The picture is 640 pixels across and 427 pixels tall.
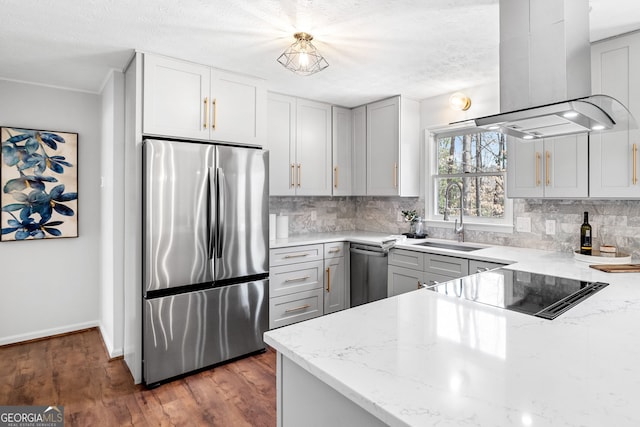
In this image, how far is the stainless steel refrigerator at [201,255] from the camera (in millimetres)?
2543

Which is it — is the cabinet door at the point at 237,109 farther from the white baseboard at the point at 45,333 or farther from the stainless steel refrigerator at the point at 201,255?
the white baseboard at the point at 45,333

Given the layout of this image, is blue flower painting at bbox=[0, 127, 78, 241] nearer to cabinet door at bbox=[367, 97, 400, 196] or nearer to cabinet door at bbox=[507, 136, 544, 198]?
cabinet door at bbox=[367, 97, 400, 196]

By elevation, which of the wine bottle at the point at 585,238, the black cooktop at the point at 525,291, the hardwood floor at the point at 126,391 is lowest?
the hardwood floor at the point at 126,391

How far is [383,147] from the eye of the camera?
3.88m

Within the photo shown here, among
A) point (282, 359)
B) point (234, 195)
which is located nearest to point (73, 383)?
point (234, 195)

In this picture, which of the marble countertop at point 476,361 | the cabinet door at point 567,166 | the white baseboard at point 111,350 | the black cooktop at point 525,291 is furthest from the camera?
the white baseboard at point 111,350

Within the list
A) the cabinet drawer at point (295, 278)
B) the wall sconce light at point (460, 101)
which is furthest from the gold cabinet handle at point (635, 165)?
the cabinet drawer at point (295, 278)

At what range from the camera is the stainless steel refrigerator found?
8.34 feet

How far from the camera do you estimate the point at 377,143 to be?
13.0 feet

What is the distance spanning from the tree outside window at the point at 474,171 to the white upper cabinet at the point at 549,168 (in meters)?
0.47

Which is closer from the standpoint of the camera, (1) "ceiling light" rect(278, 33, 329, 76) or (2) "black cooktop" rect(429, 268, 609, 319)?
(2) "black cooktop" rect(429, 268, 609, 319)

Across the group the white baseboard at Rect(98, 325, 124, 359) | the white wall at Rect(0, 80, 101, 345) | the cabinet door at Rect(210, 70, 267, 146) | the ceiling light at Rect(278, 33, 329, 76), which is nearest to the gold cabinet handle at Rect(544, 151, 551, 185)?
the ceiling light at Rect(278, 33, 329, 76)

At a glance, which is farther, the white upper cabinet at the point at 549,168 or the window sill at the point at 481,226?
the window sill at the point at 481,226

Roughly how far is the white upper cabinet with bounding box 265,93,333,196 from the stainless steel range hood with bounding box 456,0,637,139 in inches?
90.2
